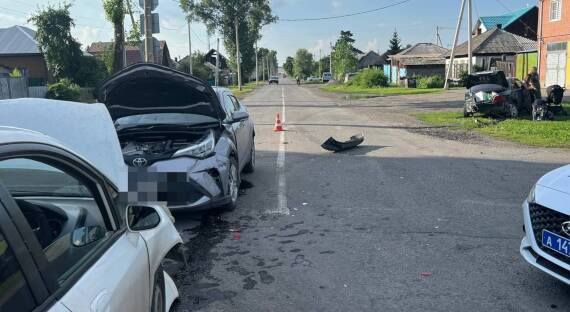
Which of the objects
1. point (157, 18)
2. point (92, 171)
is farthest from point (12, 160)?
point (157, 18)

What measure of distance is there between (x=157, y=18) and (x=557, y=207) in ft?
49.3

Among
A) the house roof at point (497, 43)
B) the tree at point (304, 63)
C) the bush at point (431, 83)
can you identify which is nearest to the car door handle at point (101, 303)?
the bush at point (431, 83)

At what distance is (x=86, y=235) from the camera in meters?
2.52

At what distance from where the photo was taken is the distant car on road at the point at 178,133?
6.13m

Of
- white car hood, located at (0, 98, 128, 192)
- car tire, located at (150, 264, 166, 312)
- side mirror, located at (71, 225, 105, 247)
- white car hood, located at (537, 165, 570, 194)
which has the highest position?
white car hood, located at (0, 98, 128, 192)

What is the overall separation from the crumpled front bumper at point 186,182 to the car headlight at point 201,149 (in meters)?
A: 0.06

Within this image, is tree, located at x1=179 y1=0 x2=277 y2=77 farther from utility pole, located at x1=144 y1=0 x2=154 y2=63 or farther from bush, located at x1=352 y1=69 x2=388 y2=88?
utility pole, located at x1=144 y1=0 x2=154 y2=63

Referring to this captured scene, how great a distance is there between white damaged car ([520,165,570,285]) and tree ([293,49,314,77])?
A: 485ft

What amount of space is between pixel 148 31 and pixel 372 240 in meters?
13.0

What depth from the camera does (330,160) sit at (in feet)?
34.8

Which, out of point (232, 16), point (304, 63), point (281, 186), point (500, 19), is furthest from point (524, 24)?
point (304, 63)

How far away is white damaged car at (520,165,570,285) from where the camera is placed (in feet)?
12.8

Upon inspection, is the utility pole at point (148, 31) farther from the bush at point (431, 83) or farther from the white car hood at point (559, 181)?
the bush at point (431, 83)

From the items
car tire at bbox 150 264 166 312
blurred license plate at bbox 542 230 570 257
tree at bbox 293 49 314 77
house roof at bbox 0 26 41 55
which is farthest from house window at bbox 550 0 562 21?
tree at bbox 293 49 314 77
